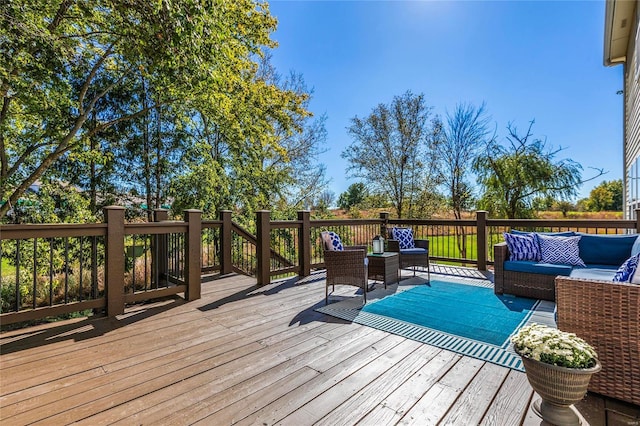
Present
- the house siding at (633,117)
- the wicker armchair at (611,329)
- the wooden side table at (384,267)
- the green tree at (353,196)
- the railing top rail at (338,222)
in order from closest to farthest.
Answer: the wicker armchair at (611,329)
the wooden side table at (384,267)
the house siding at (633,117)
the railing top rail at (338,222)
the green tree at (353,196)

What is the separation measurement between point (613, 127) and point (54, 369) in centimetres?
1291

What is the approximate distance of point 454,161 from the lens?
30.4ft

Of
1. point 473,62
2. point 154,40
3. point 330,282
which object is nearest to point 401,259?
point 330,282

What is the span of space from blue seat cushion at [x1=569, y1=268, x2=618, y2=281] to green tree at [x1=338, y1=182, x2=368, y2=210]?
720 cm

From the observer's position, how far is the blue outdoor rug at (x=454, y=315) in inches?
100

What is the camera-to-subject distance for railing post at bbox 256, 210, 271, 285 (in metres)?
4.57

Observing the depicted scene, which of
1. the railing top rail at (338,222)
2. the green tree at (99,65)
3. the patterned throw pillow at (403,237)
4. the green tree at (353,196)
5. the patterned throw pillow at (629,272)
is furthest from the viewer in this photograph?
the green tree at (353,196)

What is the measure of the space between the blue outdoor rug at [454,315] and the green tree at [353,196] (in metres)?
6.14

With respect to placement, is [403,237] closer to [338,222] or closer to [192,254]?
[338,222]

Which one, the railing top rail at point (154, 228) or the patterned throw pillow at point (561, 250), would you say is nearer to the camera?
the railing top rail at point (154, 228)

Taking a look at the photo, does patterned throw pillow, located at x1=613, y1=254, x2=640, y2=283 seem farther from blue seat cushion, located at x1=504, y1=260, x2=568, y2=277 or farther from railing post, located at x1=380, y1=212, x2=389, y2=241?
railing post, located at x1=380, y1=212, x2=389, y2=241

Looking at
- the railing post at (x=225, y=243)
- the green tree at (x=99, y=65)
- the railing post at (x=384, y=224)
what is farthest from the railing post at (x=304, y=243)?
the green tree at (x=99, y=65)

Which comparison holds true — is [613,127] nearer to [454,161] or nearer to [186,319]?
[454,161]

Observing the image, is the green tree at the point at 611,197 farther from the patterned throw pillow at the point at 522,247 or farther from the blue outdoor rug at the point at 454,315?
the blue outdoor rug at the point at 454,315
